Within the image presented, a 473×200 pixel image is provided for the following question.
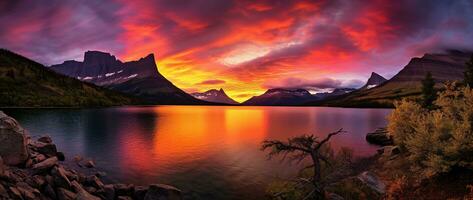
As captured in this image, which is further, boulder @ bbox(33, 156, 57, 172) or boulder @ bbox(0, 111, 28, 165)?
boulder @ bbox(0, 111, 28, 165)

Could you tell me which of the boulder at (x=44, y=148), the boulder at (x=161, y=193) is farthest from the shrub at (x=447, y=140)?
the boulder at (x=44, y=148)

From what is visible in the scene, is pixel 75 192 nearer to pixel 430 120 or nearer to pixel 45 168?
pixel 45 168

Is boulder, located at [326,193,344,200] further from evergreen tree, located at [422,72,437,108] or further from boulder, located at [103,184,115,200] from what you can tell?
evergreen tree, located at [422,72,437,108]

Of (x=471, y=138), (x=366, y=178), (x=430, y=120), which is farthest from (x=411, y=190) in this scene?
(x=430, y=120)

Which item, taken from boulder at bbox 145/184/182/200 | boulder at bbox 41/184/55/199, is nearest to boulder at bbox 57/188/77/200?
boulder at bbox 41/184/55/199

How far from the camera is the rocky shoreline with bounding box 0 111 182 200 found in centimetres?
2559

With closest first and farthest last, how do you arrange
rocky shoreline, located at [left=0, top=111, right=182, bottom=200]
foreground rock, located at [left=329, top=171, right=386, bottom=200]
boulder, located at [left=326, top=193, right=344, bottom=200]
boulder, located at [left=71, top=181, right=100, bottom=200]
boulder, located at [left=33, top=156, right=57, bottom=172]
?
rocky shoreline, located at [left=0, top=111, right=182, bottom=200]
boulder, located at [left=71, top=181, right=100, bottom=200]
boulder, located at [left=326, top=193, right=344, bottom=200]
boulder, located at [left=33, top=156, right=57, bottom=172]
foreground rock, located at [left=329, top=171, right=386, bottom=200]

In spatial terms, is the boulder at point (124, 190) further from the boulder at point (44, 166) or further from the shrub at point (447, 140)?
the shrub at point (447, 140)

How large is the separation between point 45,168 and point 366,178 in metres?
32.7

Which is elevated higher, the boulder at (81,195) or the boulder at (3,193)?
the boulder at (3,193)

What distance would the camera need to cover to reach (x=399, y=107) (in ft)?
169

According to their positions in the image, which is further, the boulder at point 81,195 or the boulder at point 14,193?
the boulder at point 81,195

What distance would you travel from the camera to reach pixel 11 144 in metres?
30.5

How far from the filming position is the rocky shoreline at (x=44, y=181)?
25587mm
